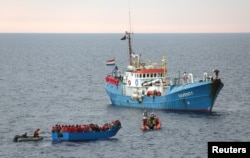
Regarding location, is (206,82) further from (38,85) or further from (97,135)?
(38,85)

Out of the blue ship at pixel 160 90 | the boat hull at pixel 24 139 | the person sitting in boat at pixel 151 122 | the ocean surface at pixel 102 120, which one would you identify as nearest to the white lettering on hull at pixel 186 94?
the blue ship at pixel 160 90

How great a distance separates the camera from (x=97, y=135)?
75.2 meters

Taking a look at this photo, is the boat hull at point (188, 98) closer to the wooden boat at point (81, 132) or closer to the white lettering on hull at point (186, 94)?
the white lettering on hull at point (186, 94)

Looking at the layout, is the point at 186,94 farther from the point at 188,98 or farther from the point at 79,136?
the point at 79,136

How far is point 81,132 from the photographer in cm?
7444

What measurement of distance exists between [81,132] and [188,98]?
23.0 metres

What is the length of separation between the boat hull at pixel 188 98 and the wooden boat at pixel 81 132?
736 inches

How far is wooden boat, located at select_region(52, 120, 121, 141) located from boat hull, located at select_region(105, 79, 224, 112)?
1869cm

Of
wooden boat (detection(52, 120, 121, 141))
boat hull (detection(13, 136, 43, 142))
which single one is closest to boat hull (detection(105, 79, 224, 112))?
wooden boat (detection(52, 120, 121, 141))

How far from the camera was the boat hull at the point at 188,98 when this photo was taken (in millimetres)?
90938

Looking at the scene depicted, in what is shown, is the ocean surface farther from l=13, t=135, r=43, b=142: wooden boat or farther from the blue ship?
the blue ship

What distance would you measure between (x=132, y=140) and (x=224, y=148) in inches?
1178

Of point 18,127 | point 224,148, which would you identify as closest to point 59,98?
point 18,127

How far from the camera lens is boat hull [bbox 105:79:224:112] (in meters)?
90.9
